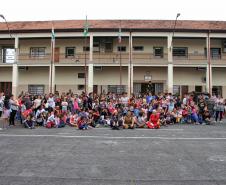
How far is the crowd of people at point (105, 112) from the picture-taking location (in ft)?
52.7

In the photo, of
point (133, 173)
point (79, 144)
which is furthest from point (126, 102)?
point (133, 173)

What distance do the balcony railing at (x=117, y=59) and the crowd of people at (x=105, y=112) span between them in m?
11.2

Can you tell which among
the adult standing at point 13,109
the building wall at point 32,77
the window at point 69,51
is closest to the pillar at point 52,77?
the building wall at point 32,77

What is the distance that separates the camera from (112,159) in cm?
866

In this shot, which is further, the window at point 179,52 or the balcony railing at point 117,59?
the window at point 179,52

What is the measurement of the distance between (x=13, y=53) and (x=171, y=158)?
26439mm

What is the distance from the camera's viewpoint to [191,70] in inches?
1233

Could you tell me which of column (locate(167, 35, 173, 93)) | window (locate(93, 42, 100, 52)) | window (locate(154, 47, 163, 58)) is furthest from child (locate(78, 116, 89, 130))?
window (locate(154, 47, 163, 58))

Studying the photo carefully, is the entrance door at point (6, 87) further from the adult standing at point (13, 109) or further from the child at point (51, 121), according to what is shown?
the child at point (51, 121)

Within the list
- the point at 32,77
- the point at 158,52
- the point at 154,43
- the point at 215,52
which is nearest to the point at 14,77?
the point at 32,77

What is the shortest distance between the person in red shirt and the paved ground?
3062 mm

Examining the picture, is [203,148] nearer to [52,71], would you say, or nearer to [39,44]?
[52,71]

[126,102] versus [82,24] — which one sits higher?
[82,24]

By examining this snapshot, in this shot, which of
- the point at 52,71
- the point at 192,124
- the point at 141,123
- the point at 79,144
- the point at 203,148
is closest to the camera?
→ the point at 203,148
